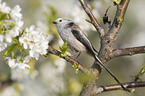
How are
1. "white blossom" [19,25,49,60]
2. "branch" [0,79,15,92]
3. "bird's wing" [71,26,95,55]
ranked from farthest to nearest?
"branch" [0,79,15,92], "bird's wing" [71,26,95,55], "white blossom" [19,25,49,60]

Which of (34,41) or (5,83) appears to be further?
(5,83)

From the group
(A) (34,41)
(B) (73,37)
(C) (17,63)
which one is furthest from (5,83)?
(A) (34,41)

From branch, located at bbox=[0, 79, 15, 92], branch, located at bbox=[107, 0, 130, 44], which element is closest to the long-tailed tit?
branch, located at bbox=[107, 0, 130, 44]

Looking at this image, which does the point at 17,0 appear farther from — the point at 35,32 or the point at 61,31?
the point at 35,32

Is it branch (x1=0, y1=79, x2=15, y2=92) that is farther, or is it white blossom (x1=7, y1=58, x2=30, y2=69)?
branch (x1=0, y1=79, x2=15, y2=92)

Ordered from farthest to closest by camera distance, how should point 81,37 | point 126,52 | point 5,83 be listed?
1. point 5,83
2. point 81,37
3. point 126,52

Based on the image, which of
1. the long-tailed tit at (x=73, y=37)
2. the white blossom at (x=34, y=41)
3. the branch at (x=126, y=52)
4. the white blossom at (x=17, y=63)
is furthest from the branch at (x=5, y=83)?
the branch at (x=126, y=52)

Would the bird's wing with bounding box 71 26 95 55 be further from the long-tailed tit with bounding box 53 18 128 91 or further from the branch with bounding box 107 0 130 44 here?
the branch with bounding box 107 0 130 44

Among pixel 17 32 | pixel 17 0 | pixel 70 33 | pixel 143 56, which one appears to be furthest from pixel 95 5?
pixel 17 0

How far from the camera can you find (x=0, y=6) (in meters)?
1.79

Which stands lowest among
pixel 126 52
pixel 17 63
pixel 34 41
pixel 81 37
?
pixel 126 52

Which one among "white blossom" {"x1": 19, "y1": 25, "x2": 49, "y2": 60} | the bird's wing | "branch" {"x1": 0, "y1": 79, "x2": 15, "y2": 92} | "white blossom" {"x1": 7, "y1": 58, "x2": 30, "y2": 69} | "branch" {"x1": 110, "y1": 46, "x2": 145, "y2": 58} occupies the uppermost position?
"white blossom" {"x1": 19, "y1": 25, "x2": 49, "y2": 60}

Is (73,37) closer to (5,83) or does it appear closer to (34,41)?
(34,41)

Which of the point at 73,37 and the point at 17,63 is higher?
the point at 17,63
